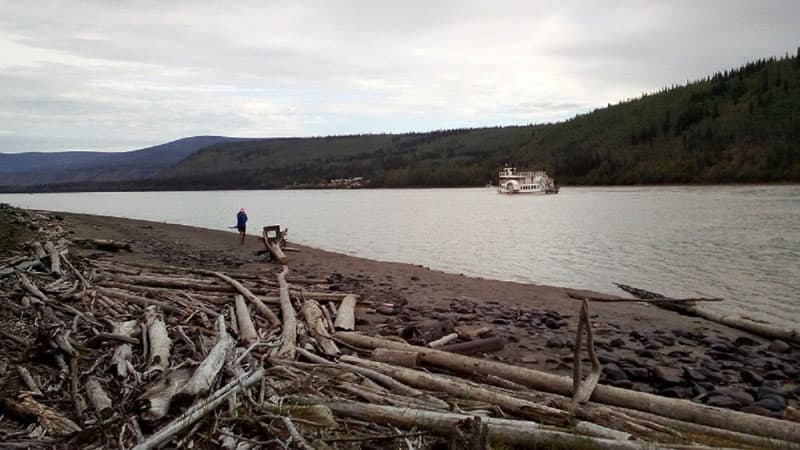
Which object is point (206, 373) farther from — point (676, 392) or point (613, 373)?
point (676, 392)

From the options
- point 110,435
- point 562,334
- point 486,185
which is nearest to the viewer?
point 110,435

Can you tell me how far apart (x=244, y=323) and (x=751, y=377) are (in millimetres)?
7426

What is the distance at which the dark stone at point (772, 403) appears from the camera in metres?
7.27

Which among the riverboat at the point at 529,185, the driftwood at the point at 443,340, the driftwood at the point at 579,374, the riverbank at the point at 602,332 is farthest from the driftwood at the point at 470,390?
the riverboat at the point at 529,185

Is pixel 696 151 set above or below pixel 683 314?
above

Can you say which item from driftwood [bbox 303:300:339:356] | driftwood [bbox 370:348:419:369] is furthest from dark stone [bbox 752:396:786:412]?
driftwood [bbox 303:300:339:356]

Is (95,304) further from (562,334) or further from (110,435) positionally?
(562,334)

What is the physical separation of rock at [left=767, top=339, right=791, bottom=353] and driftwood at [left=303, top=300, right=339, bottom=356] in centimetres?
781

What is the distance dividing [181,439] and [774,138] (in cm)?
11163

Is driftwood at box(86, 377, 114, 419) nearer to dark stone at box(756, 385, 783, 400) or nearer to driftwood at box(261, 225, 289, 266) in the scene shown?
dark stone at box(756, 385, 783, 400)

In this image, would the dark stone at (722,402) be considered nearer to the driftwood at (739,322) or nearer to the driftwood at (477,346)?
the driftwood at (739,322)

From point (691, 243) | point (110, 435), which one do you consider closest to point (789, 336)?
point (110, 435)

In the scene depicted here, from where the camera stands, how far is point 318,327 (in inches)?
362

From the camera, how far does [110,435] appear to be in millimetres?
4449
